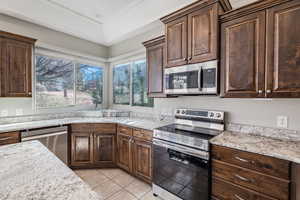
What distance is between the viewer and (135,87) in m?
3.52

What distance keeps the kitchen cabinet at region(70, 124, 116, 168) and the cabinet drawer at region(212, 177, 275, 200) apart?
1.89 meters

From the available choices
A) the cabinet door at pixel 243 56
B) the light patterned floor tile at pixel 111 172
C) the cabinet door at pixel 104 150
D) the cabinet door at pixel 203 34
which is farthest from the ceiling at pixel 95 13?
the light patterned floor tile at pixel 111 172

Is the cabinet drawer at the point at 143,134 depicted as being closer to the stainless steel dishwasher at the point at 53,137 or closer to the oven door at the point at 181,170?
the oven door at the point at 181,170

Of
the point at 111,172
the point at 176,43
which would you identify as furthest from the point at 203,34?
the point at 111,172

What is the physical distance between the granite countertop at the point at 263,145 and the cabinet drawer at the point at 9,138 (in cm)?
269

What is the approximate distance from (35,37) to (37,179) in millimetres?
3083

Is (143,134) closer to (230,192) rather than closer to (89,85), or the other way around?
(230,192)

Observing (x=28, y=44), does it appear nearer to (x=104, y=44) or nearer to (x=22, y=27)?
(x=22, y=27)

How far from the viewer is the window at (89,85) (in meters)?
3.64

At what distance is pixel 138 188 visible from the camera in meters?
2.33

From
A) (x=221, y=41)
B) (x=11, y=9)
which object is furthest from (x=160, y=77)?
(x=11, y=9)

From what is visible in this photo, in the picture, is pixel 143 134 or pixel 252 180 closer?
pixel 252 180

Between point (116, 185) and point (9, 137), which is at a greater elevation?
point (9, 137)

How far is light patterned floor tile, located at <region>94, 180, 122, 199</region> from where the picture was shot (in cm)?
220
